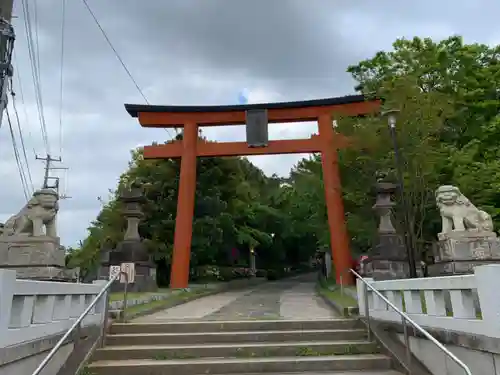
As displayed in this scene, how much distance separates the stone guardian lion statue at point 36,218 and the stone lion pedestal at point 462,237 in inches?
391

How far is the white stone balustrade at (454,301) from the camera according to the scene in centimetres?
352

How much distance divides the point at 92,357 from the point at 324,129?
1360cm

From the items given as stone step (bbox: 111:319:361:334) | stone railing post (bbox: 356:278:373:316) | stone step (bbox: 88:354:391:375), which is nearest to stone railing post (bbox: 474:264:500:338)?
stone step (bbox: 88:354:391:375)

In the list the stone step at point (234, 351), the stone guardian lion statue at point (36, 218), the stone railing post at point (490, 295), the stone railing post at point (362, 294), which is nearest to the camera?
the stone railing post at point (490, 295)

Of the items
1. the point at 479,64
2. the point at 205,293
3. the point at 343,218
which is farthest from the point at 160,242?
the point at 479,64

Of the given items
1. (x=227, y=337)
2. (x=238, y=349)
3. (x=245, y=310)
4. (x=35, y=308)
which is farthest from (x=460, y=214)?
(x=35, y=308)

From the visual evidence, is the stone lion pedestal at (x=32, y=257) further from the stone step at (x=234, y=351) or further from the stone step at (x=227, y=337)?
the stone step at (x=234, y=351)

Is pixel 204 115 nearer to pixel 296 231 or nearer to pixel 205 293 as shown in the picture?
pixel 205 293

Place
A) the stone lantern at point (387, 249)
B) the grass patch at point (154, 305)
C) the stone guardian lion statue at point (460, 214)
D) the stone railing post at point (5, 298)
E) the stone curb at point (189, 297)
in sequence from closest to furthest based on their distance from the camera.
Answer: the stone railing post at point (5, 298) → the stone curb at point (189, 297) → the grass patch at point (154, 305) → the stone guardian lion statue at point (460, 214) → the stone lantern at point (387, 249)

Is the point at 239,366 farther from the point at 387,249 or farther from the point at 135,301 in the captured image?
the point at 387,249

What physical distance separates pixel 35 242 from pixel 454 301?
31.7 feet

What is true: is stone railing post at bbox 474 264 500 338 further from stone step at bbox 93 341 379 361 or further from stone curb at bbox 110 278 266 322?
stone curb at bbox 110 278 266 322

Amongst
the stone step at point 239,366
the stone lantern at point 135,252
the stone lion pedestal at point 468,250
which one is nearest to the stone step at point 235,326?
the stone step at point 239,366

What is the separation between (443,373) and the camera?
4391 mm
